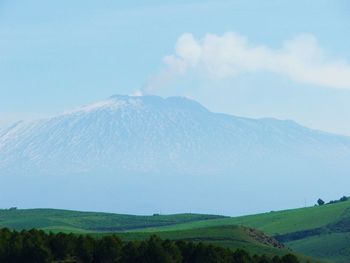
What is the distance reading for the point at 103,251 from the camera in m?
86.1

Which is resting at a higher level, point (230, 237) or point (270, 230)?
point (270, 230)

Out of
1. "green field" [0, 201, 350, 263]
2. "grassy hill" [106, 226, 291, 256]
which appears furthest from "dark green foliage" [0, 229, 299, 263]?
"grassy hill" [106, 226, 291, 256]

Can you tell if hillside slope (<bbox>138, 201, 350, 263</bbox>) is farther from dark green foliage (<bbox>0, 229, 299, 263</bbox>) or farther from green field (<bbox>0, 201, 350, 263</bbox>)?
dark green foliage (<bbox>0, 229, 299, 263</bbox>)

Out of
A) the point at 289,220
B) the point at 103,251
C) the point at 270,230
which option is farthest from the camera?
the point at 289,220

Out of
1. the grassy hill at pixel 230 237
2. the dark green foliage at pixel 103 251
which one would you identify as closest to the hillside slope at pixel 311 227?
the grassy hill at pixel 230 237

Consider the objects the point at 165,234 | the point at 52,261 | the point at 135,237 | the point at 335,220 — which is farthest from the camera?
the point at 335,220

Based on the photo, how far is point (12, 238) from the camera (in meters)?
86.9

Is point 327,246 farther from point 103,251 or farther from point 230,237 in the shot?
point 103,251

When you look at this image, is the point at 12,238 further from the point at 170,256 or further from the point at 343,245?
the point at 343,245

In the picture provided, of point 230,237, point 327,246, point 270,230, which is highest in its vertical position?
point 270,230

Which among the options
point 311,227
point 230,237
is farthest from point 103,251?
point 311,227

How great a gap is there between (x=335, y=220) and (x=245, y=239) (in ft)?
145

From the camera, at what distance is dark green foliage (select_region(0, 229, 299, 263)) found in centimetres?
8356

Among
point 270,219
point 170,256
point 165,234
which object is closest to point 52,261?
point 170,256
